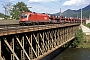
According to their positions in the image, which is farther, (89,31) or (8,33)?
(89,31)

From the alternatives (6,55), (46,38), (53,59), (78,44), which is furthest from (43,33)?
(78,44)

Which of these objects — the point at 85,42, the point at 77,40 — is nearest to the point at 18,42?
the point at 77,40

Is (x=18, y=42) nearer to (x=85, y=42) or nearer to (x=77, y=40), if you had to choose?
(x=77, y=40)

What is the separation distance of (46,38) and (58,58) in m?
17.9

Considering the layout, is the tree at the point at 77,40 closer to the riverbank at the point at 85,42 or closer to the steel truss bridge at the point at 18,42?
the riverbank at the point at 85,42

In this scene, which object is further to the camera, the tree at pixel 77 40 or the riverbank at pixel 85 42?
the riverbank at pixel 85 42

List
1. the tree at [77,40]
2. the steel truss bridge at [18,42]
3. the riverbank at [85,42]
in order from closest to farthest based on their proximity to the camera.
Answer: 1. the steel truss bridge at [18,42]
2. the tree at [77,40]
3. the riverbank at [85,42]

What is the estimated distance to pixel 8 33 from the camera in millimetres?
19797

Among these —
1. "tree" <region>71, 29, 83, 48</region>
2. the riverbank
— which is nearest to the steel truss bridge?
"tree" <region>71, 29, 83, 48</region>

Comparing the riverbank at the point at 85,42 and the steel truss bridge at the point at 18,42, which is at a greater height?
the steel truss bridge at the point at 18,42

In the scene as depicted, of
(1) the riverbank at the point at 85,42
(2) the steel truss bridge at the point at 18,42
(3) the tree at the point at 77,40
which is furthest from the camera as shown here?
(1) the riverbank at the point at 85,42

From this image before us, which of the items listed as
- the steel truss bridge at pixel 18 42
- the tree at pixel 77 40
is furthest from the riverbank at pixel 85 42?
the steel truss bridge at pixel 18 42

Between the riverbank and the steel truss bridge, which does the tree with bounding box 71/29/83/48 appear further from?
the steel truss bridge

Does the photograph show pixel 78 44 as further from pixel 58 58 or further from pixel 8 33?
pixel 8 33
